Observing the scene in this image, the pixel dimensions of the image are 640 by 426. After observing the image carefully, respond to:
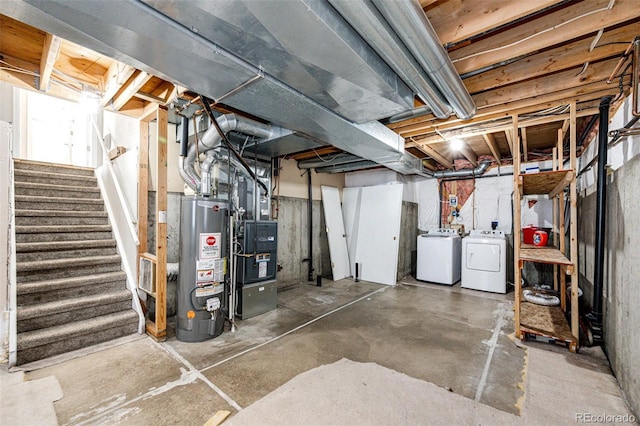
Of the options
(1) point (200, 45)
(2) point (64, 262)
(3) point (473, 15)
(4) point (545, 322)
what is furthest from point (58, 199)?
(4) point (545, 322)

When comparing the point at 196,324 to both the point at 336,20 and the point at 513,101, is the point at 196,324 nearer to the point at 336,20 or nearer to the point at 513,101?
the point at 336,20

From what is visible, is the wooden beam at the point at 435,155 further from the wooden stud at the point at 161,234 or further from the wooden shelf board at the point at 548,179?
the wooden stud at the point at 161,234

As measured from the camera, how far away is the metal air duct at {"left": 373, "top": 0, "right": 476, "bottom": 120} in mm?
1246

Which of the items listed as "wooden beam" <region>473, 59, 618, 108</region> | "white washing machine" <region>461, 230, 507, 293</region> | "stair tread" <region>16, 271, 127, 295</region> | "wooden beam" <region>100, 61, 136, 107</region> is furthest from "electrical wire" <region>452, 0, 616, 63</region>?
"stair tread" <region>16, 271, 127, 295</region>

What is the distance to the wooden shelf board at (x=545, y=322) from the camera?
2.59 metres

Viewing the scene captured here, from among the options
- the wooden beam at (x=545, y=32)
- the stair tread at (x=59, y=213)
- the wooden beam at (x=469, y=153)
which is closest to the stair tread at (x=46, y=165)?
the stair tread at (x=59, y=213)

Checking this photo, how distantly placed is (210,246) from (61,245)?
1690mm

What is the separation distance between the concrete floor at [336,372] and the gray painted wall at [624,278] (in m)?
0.19

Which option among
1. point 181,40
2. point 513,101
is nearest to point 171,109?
point 181,40

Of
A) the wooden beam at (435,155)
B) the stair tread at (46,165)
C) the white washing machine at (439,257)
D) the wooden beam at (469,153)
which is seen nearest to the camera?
the stair tread at (46,165)

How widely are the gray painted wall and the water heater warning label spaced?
3.35 metres

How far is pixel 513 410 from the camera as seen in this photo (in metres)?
1.77

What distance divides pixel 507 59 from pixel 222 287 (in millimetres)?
3238

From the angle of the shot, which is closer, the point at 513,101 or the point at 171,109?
the point at 513,101
